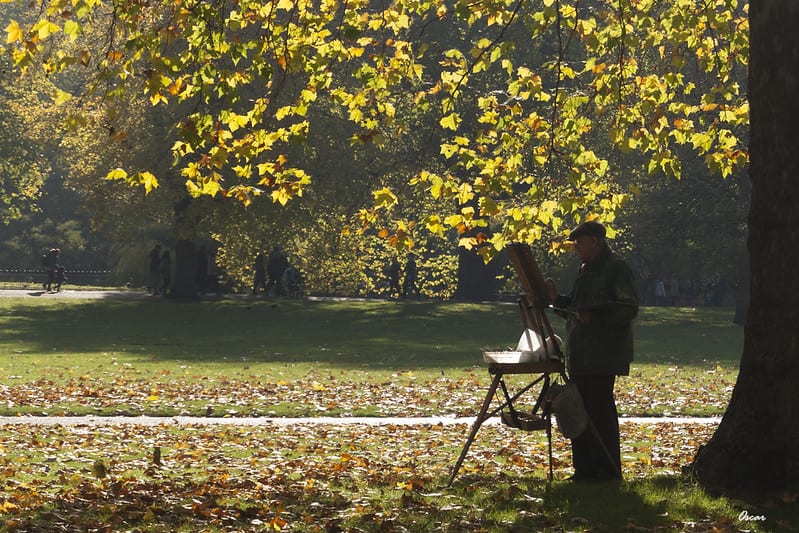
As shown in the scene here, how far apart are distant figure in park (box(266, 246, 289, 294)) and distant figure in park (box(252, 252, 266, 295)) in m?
0.33

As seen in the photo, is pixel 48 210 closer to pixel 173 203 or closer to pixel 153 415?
pixel 173 203

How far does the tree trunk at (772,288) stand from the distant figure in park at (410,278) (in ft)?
142

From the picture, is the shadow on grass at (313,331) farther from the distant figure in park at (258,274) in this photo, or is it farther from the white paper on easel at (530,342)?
the white paper on easel at (530,342)

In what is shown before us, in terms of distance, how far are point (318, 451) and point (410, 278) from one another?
135 feet

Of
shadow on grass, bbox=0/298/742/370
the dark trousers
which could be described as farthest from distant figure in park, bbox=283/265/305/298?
the dark trousers

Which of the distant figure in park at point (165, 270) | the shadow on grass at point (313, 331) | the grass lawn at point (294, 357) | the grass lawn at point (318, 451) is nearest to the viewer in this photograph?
the grass lawn at point (318, 451)

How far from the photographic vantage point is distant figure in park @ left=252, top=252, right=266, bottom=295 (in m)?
49.7

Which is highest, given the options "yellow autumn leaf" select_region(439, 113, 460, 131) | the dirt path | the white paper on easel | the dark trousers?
"yellow autumn leaf" select_region(439, 113, 460, 131)

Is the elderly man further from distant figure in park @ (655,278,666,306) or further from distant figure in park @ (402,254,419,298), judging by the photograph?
distant figure in park @ (655,278,666,306)

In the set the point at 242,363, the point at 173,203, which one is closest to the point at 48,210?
the point at 173,203

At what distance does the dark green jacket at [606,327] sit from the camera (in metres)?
9.32

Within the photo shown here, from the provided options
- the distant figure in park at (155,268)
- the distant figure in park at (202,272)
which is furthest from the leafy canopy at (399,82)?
the distant figure in park at (202,272)

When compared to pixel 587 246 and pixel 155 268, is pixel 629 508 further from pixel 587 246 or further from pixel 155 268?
pixel 155 268

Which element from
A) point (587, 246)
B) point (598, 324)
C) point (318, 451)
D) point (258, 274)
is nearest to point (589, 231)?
point (587, 246)
